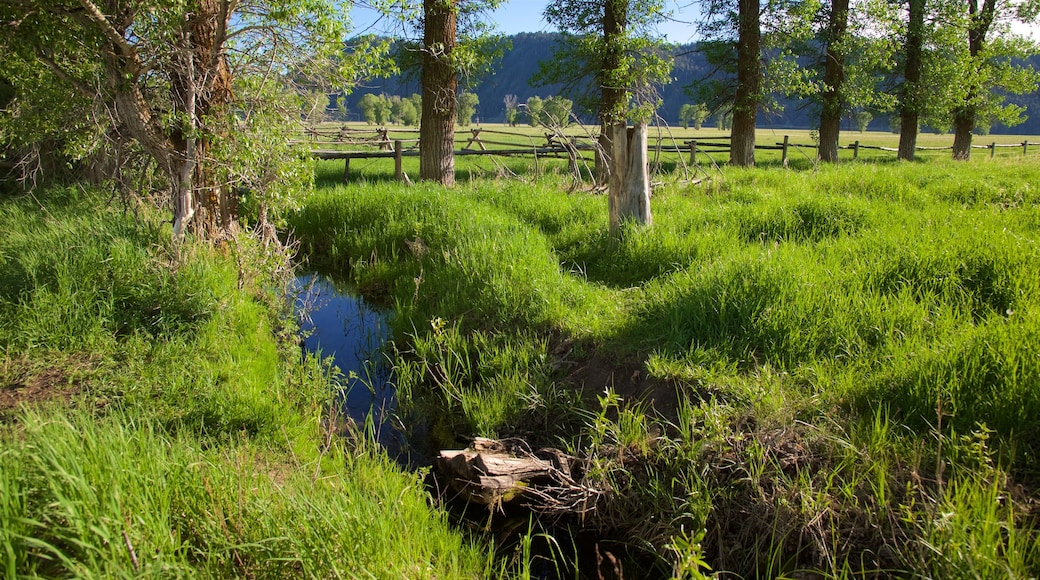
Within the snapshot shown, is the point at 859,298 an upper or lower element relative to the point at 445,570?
upper

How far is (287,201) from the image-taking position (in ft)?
20.8

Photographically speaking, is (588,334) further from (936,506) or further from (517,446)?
(936,506)

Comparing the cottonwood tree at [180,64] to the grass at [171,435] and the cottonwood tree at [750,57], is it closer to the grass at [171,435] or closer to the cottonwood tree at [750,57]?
the grass at [171,435]

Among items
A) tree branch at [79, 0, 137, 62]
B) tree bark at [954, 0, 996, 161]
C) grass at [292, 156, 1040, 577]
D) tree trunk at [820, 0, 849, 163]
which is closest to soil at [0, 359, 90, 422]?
grass at [292, 156, 1040, 577]

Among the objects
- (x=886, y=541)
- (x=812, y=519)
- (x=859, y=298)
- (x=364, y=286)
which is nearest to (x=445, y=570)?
(x=812, y=519)

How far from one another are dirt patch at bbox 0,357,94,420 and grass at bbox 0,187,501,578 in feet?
0.05

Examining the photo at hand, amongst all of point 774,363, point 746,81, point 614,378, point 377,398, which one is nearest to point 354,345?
point 377,398

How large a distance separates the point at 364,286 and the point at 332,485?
4.87 meters

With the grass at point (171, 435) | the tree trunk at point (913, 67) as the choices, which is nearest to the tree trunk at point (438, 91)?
the grass at point (171, 435)

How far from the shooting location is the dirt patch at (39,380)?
381cm

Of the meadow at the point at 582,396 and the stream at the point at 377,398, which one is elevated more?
the meadow at the point at 582,396

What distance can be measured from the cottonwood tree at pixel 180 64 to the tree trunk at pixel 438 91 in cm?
416

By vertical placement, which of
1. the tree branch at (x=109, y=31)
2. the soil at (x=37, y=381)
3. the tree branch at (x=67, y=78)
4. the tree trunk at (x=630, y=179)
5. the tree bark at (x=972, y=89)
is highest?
the tree bark at (x=972, y=89)

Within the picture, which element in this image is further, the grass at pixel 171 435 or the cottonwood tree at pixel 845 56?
the cottonwood tree at pixel 845 56
